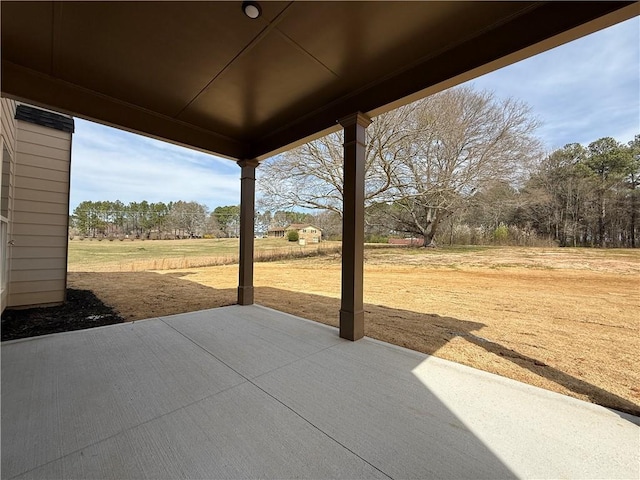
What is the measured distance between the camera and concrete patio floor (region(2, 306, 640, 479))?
121 centimetres

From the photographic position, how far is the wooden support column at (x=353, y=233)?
2881 millimetres

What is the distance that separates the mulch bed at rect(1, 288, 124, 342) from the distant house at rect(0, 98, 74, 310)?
0.29 meters

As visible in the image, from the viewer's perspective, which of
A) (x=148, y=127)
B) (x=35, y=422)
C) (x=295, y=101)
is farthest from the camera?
(x=148, y=127)

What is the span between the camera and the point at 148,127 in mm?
3143

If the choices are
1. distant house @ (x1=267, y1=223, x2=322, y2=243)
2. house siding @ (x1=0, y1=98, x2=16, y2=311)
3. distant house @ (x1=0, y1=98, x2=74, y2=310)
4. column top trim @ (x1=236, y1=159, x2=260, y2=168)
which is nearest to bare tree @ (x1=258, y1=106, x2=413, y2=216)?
distant house @ (x1=267, y1=223, x2=322, y2=243)

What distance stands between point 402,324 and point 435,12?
11.2ft

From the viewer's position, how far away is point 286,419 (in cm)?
154

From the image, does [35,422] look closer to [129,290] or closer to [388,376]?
[388,376]

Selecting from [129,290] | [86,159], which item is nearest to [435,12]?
[129,290]

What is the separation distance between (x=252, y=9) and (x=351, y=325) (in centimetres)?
290

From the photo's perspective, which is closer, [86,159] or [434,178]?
[434,178]

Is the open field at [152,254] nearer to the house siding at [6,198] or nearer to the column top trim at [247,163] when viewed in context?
the house siding at [6,198]

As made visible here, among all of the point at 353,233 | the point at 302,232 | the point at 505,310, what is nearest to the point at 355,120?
the point at 353,233

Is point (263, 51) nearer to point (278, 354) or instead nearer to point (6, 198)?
point (278, 354)
